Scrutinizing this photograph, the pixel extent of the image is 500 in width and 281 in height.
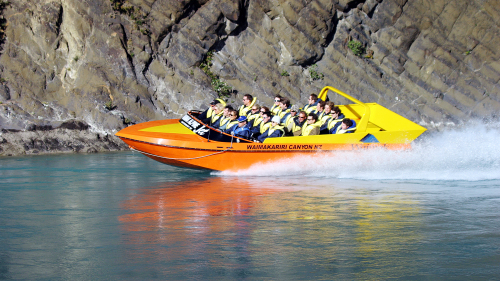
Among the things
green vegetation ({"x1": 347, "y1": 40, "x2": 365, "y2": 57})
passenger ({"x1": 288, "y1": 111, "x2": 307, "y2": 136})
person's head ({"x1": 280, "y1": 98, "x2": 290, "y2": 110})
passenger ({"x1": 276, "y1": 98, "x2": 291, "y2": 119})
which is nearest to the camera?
passenger ({"x1": 288, "y1": 111, "x2": 307, "y2": 136})

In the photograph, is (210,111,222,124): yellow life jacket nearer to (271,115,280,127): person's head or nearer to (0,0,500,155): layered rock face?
(271,115,280,127): person's head

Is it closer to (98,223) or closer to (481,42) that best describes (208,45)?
(481,42)

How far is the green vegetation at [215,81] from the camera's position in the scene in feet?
70.7

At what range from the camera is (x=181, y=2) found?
864 inches

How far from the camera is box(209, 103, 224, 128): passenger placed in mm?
11883

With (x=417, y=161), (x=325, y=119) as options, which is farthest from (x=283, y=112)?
(x=417, y=161)

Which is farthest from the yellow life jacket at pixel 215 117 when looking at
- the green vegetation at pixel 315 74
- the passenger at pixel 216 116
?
the green vegetation at pixel 315 74

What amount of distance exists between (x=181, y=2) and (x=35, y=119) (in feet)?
26.4

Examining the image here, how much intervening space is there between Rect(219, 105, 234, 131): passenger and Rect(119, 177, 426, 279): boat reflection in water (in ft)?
9.45

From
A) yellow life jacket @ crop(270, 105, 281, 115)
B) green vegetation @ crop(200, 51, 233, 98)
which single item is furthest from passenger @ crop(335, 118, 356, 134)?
green vegetation @ crop(200, 51, 233, 98)

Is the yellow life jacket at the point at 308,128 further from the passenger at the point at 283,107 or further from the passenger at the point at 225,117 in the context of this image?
the passenger at the point at 225,117

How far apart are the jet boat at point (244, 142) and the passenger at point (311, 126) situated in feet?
0.82

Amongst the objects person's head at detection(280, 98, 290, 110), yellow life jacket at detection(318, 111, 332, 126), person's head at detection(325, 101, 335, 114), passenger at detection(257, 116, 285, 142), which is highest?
person's head at detection(280, 98, 290, 110)

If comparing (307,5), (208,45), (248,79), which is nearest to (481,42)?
(307,5)
